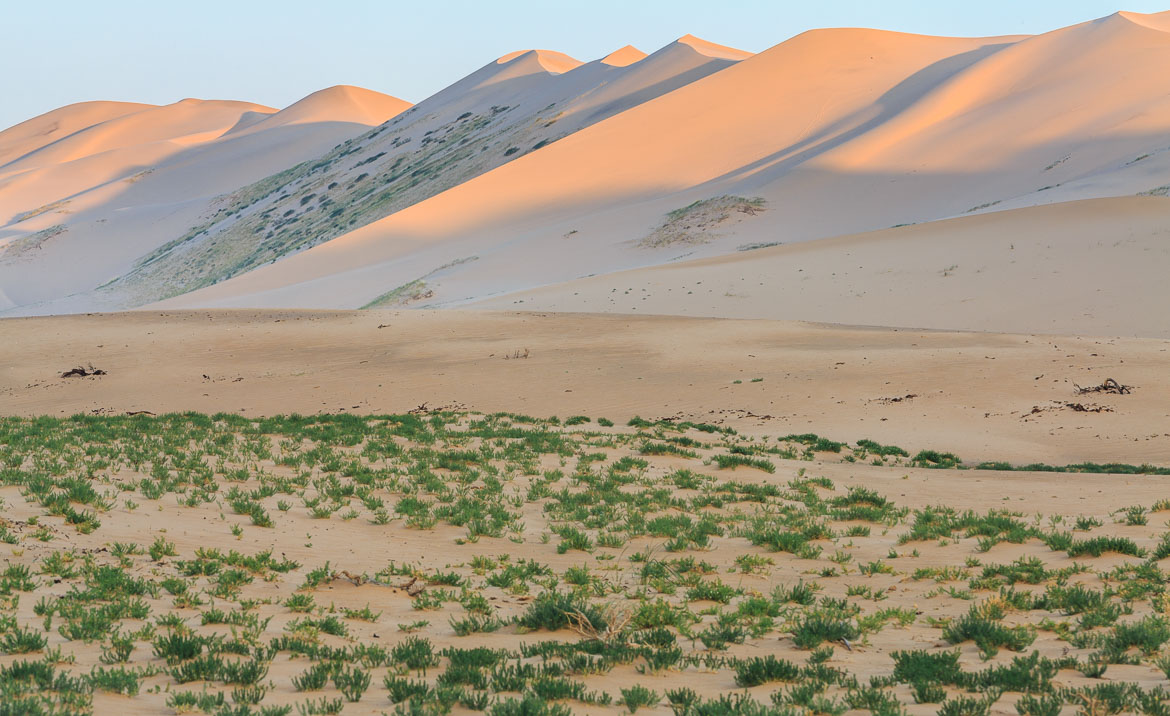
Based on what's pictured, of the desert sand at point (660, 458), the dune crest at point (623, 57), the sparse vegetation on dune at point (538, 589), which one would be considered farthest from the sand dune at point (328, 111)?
the sparse vegetation on dune at point (538, 589)

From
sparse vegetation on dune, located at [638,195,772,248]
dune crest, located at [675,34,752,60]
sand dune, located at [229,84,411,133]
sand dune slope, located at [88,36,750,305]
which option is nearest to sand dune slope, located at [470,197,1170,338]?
sparse vegetation on dune, located at [638,195,772,248]

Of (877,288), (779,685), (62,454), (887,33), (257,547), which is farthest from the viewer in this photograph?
(887,33)

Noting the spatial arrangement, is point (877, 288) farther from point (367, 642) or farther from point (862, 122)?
point (862, 122)

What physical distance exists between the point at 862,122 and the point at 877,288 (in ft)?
122

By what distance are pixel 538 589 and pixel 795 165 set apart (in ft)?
186

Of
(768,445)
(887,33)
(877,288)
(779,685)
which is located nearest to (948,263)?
(877,288)

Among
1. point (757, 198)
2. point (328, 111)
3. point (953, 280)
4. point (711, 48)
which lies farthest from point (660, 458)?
point (328, 111)

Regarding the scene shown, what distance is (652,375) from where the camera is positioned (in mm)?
24906

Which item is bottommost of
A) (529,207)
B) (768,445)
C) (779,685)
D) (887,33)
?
(768,445)

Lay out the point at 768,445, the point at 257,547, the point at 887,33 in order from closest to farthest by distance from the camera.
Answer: the point at 257,547 < the point at 768,445 < the point at 887,33

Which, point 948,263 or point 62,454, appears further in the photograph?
point 948,263

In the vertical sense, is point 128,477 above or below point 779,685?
above

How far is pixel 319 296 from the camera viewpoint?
181 ft

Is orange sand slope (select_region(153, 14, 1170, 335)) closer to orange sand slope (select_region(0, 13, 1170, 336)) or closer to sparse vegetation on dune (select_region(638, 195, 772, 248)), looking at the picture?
orange sand slope (select_region(0, 13, 1170, 336))
